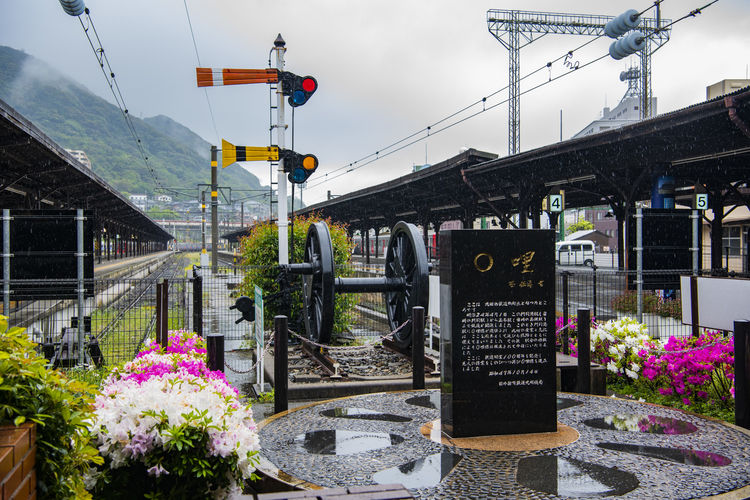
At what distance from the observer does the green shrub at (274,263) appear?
39.2 feet

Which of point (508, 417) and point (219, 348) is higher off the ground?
point (219, 348)

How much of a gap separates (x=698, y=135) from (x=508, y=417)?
38.6 ft

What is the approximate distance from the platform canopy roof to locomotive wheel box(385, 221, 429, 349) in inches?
191

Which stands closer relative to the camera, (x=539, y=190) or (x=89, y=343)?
(x=89, y=343)

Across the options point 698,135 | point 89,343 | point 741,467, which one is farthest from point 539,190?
point 741,467

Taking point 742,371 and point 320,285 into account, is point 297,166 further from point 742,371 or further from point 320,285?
point 742,371

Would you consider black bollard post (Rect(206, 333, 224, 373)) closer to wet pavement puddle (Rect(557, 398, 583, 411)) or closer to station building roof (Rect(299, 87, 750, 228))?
wet pavement puddle (Rect(557, 398, 583, 411))

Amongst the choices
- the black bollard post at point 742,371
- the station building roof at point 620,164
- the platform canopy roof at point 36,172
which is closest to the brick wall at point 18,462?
the black bollard post at point 742,371

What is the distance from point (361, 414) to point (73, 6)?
7.43 metres

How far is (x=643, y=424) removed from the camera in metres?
5.29

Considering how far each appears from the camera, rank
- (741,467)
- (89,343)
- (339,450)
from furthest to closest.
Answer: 1. (89,343)
2. (339,450)
3. (741,467)

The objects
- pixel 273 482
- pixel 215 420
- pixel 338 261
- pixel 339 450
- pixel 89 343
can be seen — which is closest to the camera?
pixel 215 420

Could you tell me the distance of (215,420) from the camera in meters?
2.78

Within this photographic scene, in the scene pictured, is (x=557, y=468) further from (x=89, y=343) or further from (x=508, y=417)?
(x=89, y=343)
